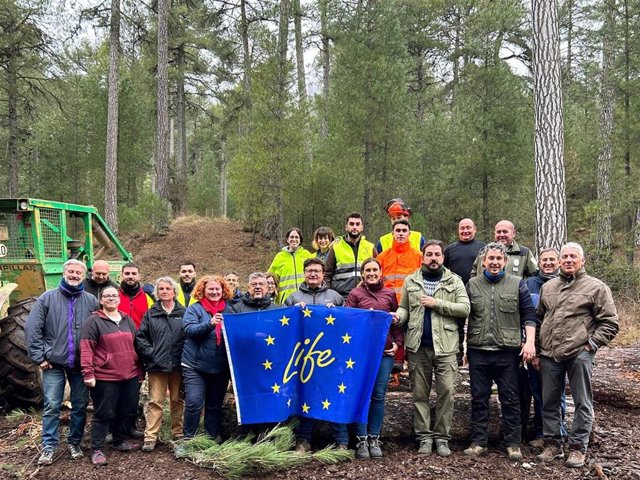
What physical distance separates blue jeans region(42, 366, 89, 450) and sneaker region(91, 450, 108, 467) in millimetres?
251

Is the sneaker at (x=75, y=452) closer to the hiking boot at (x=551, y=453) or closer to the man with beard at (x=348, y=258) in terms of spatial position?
the man with beard at (x=348, y=258)

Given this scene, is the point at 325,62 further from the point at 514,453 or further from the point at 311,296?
the point at 514,453

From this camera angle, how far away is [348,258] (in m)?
5.80

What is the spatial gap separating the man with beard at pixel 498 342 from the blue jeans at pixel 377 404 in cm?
82

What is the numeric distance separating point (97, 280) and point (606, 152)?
50.1 feet

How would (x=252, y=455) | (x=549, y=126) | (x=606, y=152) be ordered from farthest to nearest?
(x=606, y=152)
(x=549, y=126)
(x=252, y=455)

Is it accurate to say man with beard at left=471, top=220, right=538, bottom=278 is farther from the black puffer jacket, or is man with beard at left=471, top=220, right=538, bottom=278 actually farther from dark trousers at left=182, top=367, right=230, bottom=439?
the black puffer jacket

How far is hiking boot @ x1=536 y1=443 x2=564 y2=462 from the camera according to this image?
4516 millimetres

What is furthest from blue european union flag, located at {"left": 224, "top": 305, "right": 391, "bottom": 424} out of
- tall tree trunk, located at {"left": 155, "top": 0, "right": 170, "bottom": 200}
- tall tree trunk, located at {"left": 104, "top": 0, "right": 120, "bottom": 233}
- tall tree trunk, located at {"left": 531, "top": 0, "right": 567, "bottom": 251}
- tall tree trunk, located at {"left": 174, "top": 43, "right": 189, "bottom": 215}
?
tall tree trunk, located at {"left": 174, "top": 43, "right": 189, "bottom": 215}

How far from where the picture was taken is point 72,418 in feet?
15.0

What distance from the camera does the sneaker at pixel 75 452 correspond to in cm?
452

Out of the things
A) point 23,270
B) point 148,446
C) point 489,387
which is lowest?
point 148,446

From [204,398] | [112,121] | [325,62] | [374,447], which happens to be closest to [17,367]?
[204,398]

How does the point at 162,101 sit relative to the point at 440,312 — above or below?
above
